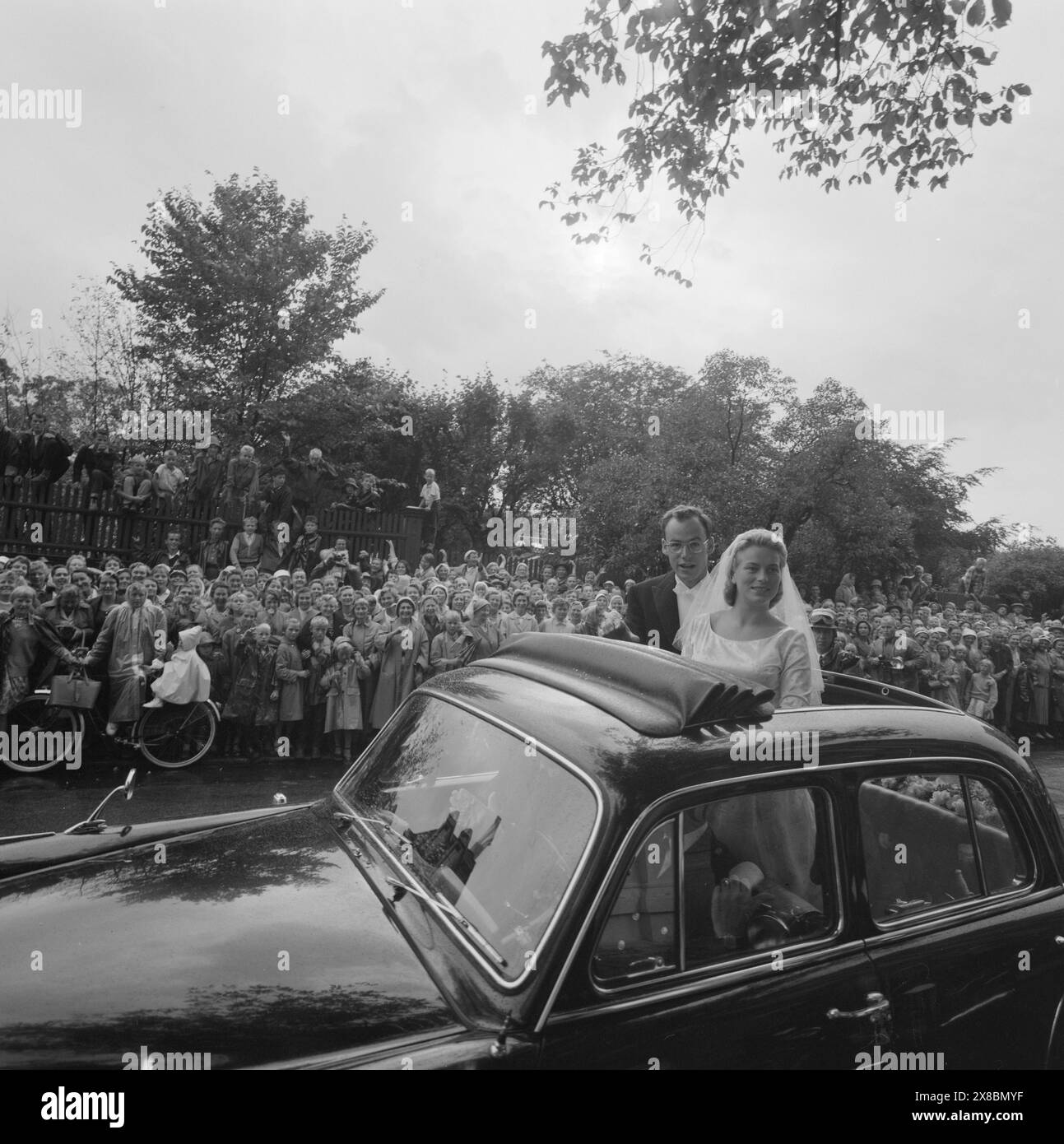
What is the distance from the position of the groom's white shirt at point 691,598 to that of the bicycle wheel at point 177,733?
217 inches

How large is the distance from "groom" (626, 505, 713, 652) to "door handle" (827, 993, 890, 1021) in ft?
7.22

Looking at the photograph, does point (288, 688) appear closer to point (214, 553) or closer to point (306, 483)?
point (214, 553)

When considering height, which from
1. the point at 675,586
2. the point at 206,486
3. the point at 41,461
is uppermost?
the point at 41,461

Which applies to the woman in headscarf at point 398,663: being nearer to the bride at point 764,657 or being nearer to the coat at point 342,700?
the coat at point 342,700

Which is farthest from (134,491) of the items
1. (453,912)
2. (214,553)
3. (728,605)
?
(453,912)

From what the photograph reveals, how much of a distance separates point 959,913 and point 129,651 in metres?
7.69

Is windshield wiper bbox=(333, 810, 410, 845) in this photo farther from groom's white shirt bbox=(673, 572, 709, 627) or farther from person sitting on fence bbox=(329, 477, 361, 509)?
person sitting on fence bbox=(329, 477, 361, 509)

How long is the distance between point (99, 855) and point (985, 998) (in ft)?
8.96

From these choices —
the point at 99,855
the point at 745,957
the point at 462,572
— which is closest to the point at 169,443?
the point at 462,572

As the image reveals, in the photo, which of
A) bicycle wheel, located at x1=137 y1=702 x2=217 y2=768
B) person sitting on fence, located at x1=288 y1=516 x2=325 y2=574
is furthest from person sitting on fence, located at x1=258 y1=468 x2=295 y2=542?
bicycle wheel, located at x1=137 y1=702 x2=217 y2=768

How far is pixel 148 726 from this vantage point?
8.58 meters

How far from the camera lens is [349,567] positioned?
14.5 m

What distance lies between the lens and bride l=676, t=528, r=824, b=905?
253 cm

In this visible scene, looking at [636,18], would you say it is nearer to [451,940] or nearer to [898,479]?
[451,940]
